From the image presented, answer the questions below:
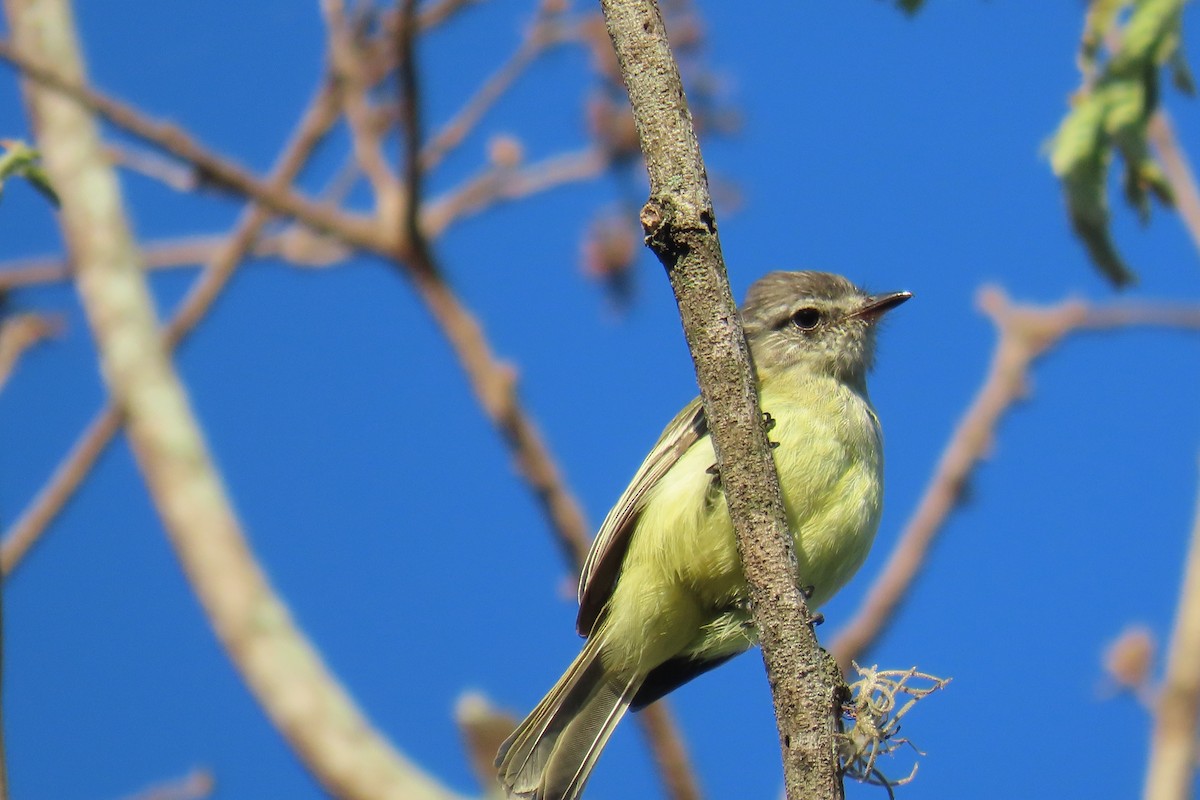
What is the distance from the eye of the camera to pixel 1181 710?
559 centimetres

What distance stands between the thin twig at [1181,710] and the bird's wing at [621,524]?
2.24m

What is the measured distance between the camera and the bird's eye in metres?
5.49

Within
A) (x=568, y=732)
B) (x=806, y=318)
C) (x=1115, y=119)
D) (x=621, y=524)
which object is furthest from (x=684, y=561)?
(x=1115, y=119)

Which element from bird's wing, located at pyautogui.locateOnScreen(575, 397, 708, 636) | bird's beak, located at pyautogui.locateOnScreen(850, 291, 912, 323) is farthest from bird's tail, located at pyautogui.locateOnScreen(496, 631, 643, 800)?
bird's beak, located at pyautogui.locateOnScreen(850, 291, 912, 323)

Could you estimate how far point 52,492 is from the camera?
23.0 feet

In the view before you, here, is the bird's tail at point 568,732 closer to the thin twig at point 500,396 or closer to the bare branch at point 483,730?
the bare branch at point 483,730

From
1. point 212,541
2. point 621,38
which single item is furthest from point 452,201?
point 621,38

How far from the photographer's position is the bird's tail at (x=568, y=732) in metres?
4.77

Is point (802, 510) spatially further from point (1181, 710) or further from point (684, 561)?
point (1181, 710)

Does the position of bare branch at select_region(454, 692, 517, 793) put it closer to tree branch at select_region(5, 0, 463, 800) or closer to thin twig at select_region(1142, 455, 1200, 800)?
tree branch at select_region(5, 0, 463, 800)

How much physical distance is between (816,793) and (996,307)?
5248 millimetres

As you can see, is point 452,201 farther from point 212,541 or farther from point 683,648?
point 683,648

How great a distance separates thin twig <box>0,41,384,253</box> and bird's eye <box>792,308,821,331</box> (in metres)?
2.83

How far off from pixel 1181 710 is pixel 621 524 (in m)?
2.59
